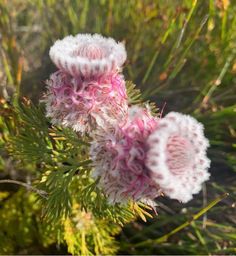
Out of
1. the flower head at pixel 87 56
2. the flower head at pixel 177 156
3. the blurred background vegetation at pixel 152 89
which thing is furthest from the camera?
the blurred background vegetation at pixel 152 89

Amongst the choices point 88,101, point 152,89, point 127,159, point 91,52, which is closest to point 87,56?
point 91,52

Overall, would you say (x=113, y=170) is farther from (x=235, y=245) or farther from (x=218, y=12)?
(x=218, y=12)

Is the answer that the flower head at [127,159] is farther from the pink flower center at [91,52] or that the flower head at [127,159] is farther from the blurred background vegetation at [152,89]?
the blurred background vegetation at [152,89]

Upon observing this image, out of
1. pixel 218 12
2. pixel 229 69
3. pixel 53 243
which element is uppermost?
pixel 218 12

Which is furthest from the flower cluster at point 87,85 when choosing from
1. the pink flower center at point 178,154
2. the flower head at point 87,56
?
the pink flower center at point 178,154

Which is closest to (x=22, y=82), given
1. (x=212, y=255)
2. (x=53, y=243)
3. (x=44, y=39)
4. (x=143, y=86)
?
(x=44, y=39)

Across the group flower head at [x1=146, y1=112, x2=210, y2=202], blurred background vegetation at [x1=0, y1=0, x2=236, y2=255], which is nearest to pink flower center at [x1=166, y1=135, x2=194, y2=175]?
flower head at [x1=146, y1=112, x2=210, y2=202]

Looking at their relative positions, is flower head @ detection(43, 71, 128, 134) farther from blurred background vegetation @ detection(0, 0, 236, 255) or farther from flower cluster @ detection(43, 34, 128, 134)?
blurred background vegetation @ detection(0, 0, 236, 255)
